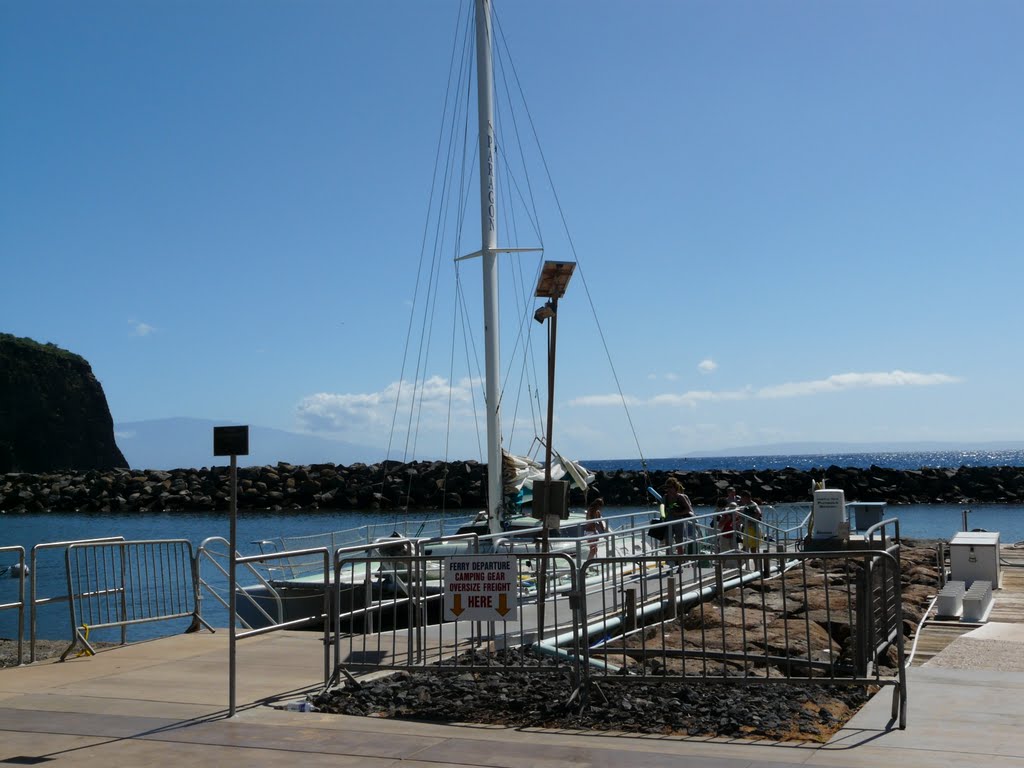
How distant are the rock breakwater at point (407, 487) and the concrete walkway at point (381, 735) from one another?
5921 cm

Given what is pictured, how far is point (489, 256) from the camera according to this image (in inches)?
845

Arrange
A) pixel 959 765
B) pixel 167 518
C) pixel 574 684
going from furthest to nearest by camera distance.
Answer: pixel 167 518
pixel 574 684
pixel 959 765

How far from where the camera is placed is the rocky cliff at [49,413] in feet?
430

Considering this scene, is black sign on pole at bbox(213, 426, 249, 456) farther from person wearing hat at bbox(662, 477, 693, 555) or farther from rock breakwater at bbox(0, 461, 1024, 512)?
rock breakwater at bbox(0, 461, 1024, 512)

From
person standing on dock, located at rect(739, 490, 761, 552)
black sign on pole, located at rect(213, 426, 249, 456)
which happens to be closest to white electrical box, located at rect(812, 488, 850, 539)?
person standing on dock, located at rect(739, 490, 761, 552)

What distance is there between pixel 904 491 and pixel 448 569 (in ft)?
239

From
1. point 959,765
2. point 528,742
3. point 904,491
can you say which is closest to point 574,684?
point 528,742

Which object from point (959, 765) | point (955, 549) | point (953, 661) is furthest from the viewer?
point (955, 549)

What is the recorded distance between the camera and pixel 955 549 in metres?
16.4

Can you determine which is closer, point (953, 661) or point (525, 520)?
point (953, 661)

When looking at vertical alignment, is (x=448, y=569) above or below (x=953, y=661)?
above

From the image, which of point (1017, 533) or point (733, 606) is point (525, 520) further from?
point (1017, 533)

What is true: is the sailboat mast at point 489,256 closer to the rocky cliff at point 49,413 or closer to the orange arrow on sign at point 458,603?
the orange arrow on sign at point 458,603

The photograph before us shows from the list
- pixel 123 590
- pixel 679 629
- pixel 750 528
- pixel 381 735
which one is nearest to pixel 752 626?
pixel 679 629
